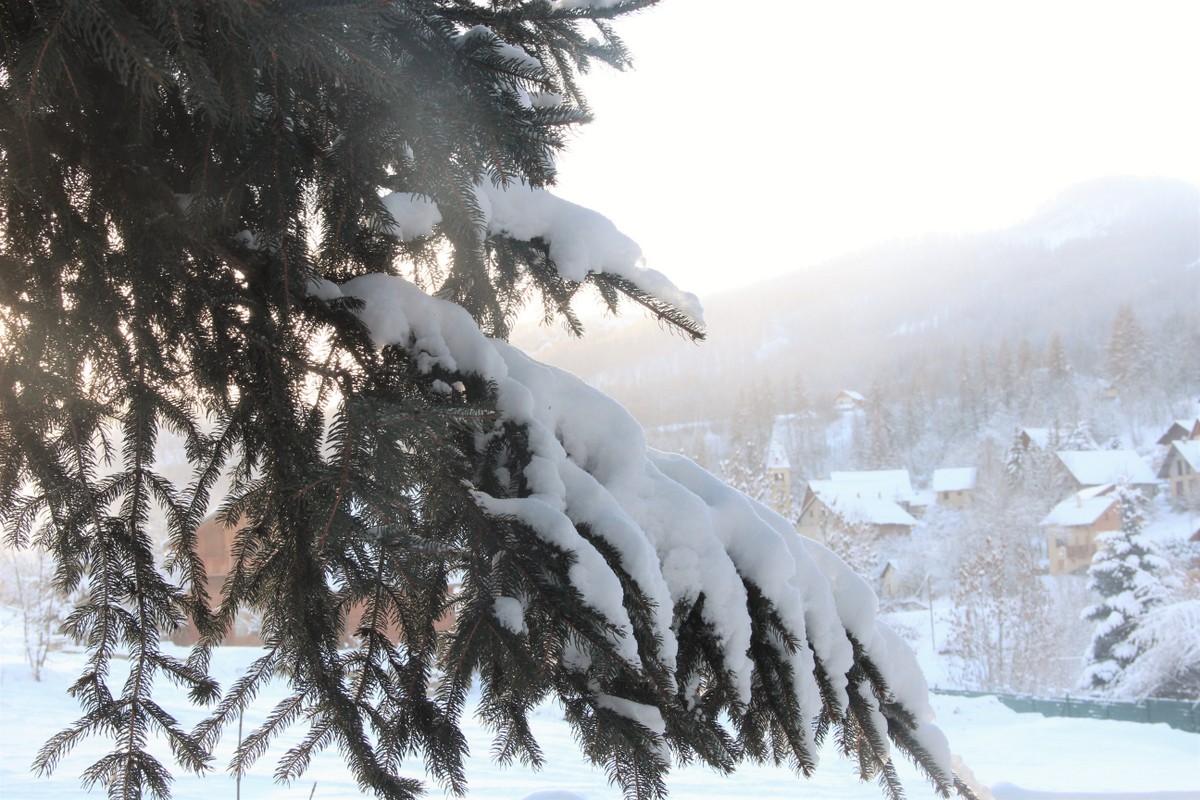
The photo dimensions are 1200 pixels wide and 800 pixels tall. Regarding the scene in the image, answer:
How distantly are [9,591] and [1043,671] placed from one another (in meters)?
25.0

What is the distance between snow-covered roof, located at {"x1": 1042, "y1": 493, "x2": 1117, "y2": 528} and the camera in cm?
3478

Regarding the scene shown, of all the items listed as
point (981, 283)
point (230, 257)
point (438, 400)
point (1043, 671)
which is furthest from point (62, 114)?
point (981, 283)

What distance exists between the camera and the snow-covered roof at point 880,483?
43406 millimetres

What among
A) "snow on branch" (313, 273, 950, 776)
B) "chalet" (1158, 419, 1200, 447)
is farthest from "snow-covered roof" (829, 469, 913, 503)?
"snow on branch" (313, 273, 950, 776)

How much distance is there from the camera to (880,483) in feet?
147

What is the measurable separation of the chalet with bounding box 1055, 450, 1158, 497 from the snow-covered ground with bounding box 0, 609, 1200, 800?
1193 inches

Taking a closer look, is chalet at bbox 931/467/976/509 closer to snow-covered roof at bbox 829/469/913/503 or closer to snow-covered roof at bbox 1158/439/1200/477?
snow-covered roof at bbox 829/469/913/503

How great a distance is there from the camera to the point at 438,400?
1.65m

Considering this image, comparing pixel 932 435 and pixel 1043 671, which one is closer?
Result: pixel 1043 671

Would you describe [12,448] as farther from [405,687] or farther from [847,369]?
[847,369]

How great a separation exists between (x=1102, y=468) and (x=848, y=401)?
77.4 feet

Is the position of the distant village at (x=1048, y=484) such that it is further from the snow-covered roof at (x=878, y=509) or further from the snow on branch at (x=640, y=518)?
the snow on branch at (x=640, y=518)

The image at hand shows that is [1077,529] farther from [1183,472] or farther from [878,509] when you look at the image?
[1183,472]

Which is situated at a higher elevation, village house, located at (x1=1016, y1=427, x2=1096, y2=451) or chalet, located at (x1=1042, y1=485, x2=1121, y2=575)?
village house, located at (x1=1016, y1=427, x2=1096, y2=451)
